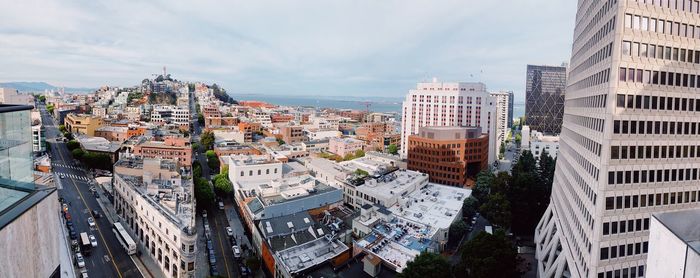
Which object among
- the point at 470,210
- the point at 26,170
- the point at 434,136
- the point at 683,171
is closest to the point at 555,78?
the point at 434,136

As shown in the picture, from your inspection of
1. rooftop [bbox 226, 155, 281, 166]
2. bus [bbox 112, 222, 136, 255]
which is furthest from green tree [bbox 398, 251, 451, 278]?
rooftop [bbox 226, 155, 281, 166]

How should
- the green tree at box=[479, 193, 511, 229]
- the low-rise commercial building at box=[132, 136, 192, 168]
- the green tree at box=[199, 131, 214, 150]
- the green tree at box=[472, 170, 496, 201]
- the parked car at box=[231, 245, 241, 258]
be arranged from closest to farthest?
the parked car at box=[231, 245, 241, 258]
the green tree at box=[479, 193, 511, 229]
the green tree at box=[472, 170, 496, 201]
the low-rise commercial building at box=[132, 136, 192, 168]
the green tree at box=[199, 131, 214, 150]

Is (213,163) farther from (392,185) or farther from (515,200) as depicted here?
(515,200)

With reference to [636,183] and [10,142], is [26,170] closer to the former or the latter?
[10,142]

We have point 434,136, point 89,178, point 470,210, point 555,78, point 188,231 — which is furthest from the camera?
point 555,78

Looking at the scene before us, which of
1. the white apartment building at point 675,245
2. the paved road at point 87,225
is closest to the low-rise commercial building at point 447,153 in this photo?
the paved road at point 87,225

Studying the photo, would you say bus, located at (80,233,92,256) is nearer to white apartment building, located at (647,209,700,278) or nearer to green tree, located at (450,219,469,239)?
green tree, located at (450,219,469,239)
